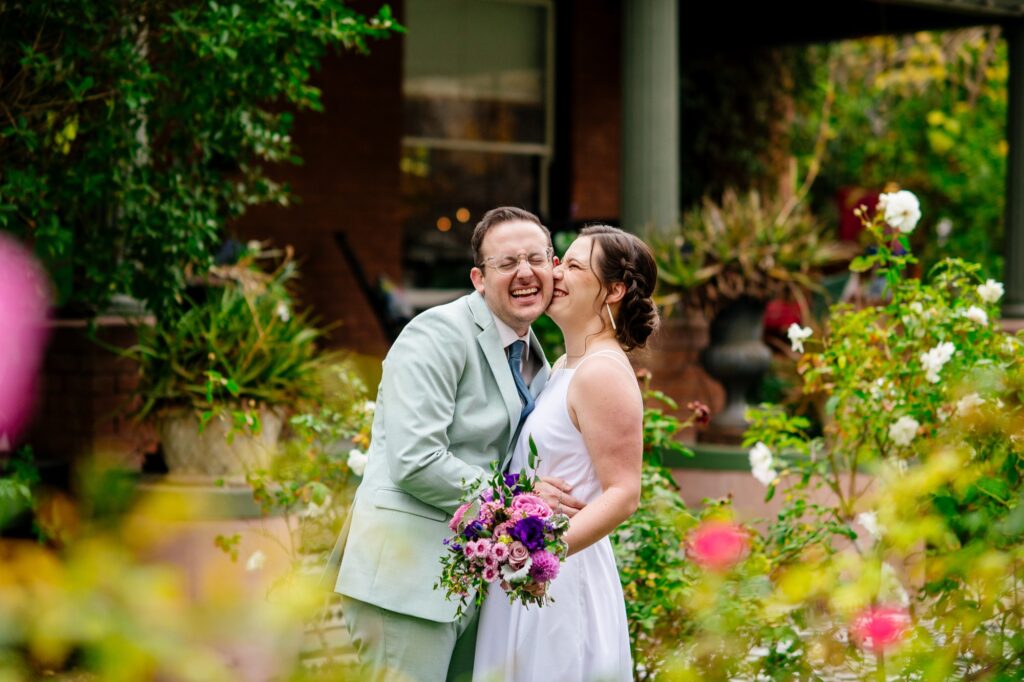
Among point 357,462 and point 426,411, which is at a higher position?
point 426,411

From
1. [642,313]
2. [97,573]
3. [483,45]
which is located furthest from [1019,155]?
[97,573]

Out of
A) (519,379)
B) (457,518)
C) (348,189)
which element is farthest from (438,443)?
(348,189)

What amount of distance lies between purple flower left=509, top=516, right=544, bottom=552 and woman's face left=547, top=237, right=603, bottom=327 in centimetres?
73

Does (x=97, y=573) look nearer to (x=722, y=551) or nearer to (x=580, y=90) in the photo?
(x=722, y=551)

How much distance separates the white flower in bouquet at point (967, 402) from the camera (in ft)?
12.6

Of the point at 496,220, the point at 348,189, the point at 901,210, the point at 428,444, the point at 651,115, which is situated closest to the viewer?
the point at 428,444

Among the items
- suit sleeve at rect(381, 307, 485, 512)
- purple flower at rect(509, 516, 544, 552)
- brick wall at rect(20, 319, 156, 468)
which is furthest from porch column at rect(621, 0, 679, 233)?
purple flower at rect(509, 516, 544, 552)

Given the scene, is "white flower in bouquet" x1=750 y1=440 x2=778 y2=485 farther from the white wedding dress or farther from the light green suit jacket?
the light green suit jacket

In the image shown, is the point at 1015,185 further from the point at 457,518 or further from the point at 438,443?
the point at 457,518

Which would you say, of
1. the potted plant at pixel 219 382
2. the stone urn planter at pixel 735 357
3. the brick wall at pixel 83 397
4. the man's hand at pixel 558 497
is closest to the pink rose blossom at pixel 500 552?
the man's hand at pixel 558 497

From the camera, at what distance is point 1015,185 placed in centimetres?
1109

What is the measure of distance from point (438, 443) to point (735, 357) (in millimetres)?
5020

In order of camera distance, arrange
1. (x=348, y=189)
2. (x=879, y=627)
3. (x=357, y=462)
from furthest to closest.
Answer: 1. (x=348, y=189)
2. (x=357, y=462)
3. (x=879, y=627)

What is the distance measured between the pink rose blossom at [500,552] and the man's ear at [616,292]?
83 centimetres
